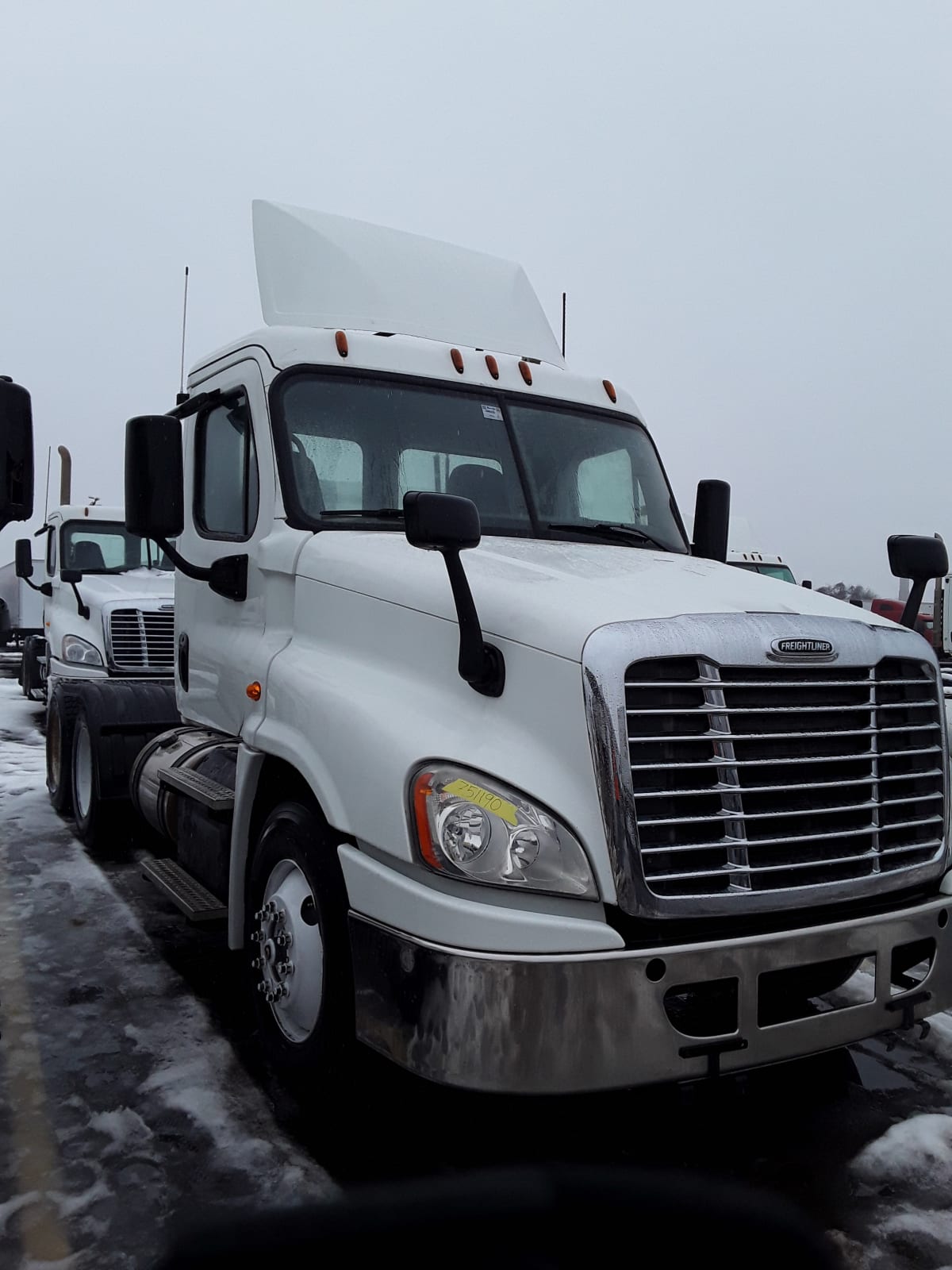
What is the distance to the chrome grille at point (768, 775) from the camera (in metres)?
2.80

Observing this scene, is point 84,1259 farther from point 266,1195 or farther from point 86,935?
point 86,935

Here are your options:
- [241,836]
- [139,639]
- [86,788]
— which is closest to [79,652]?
[139,639]

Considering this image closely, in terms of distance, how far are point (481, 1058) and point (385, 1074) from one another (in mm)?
714

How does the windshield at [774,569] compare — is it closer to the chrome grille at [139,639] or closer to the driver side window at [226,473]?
the chrome grille at [139,639]

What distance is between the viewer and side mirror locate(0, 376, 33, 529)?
3637 millimetres

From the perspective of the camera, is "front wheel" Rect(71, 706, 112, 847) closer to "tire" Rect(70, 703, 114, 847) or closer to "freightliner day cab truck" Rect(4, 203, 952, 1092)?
"tire" Rect(70, 703, 114, 847)

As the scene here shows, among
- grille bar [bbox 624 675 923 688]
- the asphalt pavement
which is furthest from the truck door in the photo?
grille bar [bbox 624 675 923 688]

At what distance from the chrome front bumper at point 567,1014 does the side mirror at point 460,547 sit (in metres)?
0.74

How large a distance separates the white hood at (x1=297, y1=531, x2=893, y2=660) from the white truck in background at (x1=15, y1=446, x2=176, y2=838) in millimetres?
3196

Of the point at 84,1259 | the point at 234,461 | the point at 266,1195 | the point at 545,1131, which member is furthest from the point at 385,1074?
the point at 234,461

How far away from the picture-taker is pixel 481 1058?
258 cm

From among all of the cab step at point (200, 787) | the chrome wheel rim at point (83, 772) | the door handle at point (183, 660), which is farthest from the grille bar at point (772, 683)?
the chrome wheel rim at point (83, 772)

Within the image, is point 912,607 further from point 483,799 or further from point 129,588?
point 129,588

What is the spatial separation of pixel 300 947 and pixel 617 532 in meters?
2.11
